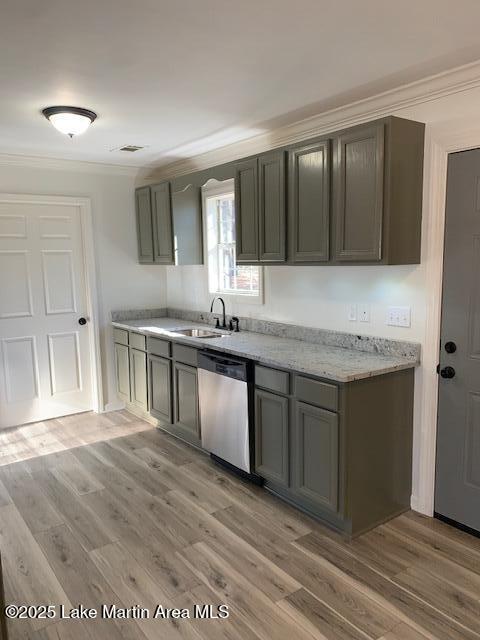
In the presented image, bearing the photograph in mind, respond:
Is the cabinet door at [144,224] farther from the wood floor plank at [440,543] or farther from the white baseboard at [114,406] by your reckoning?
the wood floor plank at [440,543]

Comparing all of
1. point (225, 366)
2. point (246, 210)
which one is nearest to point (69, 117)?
point (246, 210)

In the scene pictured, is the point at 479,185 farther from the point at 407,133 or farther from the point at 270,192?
the point at 270,192

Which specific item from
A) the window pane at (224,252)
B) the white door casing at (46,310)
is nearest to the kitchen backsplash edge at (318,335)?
the window pane at (224,252)

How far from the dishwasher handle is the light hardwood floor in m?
0.78

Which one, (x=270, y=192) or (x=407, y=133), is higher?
(x=407, y=133)

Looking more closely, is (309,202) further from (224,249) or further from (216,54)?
(224,249)

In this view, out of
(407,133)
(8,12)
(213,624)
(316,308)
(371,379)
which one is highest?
(8,12)

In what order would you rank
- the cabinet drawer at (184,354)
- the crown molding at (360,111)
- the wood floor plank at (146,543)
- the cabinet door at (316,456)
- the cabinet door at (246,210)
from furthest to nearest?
the cabinet drawer at (184,354)
the cabinet door at (246,210)
the cabinet door at (316,456)
the crown molding at (360,111)
the wood floor plank at (146,543)

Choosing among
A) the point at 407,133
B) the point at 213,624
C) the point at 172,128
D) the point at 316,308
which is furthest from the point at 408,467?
the point at 172,128

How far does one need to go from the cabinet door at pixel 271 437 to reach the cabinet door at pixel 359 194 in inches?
39.2

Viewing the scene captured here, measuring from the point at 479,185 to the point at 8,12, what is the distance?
7.52 ft

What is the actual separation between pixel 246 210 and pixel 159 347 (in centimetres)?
144

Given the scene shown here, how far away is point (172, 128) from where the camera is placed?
3.59 meters

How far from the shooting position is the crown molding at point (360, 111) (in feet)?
8.33
